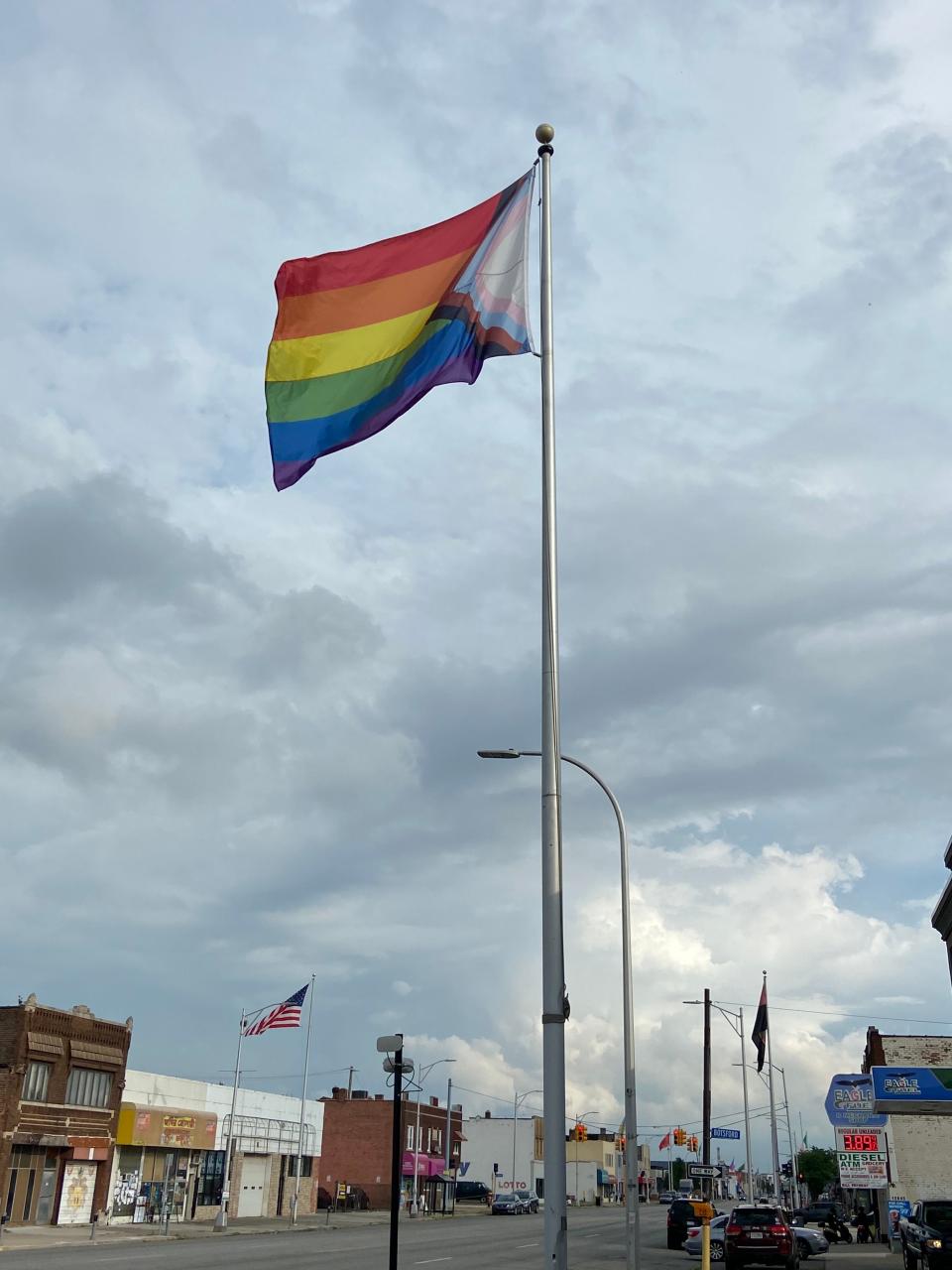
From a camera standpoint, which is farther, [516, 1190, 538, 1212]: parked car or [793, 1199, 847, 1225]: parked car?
[516, 1190, 538, 1212]: parked car

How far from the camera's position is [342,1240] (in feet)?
160

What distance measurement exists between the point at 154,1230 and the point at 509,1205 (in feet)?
169

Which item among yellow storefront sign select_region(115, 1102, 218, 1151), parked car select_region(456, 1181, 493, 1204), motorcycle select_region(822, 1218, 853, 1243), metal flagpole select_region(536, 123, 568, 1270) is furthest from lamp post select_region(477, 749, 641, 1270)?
parked car select_region(456, 1181, 493, 1204)

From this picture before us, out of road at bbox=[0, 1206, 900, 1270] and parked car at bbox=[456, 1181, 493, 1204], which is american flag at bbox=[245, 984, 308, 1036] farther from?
parked car at bbox=[456, 1181, 493, 1204]

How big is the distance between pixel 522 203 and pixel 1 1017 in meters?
45.8

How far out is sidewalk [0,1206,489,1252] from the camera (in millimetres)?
42812

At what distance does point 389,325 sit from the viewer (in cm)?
1443

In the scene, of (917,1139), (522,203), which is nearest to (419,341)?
(522,203)

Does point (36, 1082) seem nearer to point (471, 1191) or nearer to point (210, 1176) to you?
point (210, 1176)

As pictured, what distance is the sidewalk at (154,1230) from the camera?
140 ft

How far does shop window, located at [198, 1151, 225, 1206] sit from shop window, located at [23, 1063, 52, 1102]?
14855 mm

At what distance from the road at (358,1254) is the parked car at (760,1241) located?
3.29 m

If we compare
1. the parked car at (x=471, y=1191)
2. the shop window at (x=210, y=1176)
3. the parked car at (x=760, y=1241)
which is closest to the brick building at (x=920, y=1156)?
the parked car at (x=760, y=1241)

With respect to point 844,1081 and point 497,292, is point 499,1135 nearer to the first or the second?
point 844,1081
